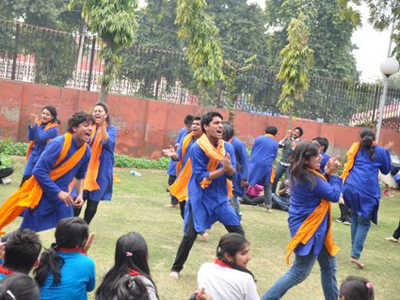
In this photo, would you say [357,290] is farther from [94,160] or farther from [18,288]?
[94,160]

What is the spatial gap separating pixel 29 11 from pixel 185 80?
12.5m

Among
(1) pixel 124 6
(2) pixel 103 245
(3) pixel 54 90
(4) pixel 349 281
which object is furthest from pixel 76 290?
(3) pixel 54 90

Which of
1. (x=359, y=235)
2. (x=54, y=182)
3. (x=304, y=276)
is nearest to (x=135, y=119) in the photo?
(x=359, y=235)

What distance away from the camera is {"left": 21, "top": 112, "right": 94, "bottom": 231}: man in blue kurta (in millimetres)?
5121

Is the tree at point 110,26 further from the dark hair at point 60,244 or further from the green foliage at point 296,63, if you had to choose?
the dark hair at point 60,244

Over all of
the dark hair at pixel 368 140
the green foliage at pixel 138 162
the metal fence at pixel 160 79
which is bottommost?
the green foliage at pixel 138 162

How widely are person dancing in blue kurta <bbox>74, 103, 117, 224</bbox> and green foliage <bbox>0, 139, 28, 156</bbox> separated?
696 cm

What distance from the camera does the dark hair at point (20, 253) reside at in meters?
3.49

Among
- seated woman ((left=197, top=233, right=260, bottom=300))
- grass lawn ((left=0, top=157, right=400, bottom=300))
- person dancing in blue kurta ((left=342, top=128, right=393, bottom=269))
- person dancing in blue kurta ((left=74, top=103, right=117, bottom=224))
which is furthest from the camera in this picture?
person dancing in blue kurta ((left=342, top=128, right=393, bottom=269))

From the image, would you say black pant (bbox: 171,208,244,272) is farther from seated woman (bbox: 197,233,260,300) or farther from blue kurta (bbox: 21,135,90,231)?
seated woman (bbox: 197,233,260,300)

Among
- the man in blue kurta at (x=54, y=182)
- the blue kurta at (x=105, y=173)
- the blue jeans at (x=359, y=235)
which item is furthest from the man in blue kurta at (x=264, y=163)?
the man in blue kurta at (x=54, y=182)

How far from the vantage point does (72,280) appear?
3.68 m

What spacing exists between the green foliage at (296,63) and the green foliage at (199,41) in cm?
187

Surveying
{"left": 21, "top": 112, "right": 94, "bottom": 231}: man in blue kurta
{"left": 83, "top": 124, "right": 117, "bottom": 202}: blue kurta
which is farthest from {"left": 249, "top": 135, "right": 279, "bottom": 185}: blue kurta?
{"left": 21, "top": 112, "right": 94, "bottom": 231}: man in blue kurta
